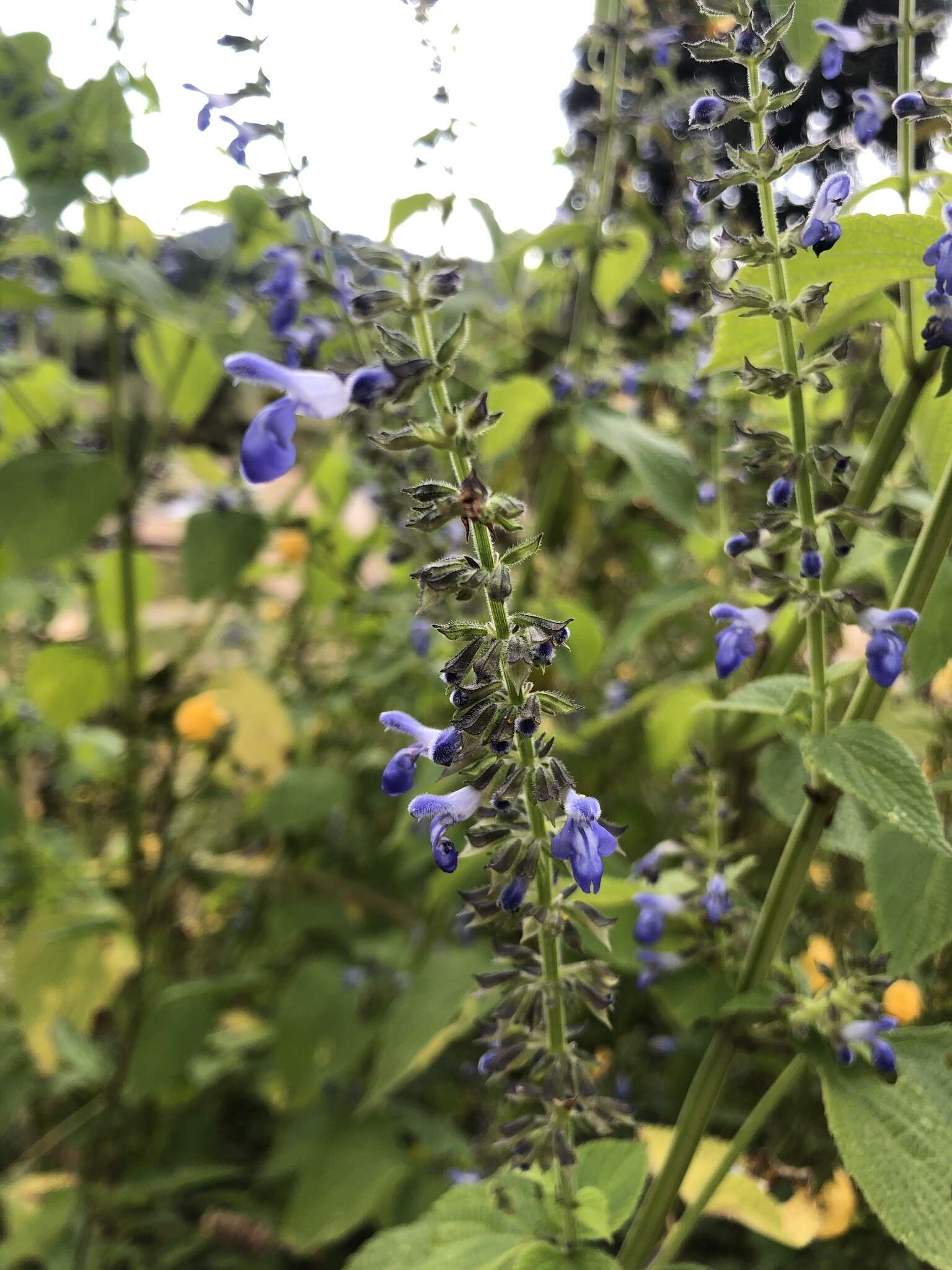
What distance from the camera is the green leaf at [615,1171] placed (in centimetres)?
90

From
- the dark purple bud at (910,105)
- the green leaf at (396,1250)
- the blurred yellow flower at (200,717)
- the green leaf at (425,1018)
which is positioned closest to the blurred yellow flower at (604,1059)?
the green leaf at (425,1018)

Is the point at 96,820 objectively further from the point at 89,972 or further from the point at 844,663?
the point at 844,663

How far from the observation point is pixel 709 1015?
107 centimetres

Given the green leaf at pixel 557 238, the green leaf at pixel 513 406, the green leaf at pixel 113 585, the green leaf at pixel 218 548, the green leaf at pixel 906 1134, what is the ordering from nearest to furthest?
the green leaf at pixel 906 1134 → the green leaf at pixel 513 406 → the green leaf at pixel 557 238 → the green leaf at pixel 218 548 → the green leaf at pixel 113 585

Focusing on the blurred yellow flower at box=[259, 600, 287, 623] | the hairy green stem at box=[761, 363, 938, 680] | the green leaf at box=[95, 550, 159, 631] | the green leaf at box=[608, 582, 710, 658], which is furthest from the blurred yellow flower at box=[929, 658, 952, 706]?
the blurred yellow flower at box=[259, 600, 287, 623]

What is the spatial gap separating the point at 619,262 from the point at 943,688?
1148mm

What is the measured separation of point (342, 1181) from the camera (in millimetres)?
1669

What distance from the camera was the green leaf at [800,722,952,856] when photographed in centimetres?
71

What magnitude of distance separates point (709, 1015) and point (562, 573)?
59.8 inches

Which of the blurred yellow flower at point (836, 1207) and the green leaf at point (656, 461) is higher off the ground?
the green leaf at point (656, 461)

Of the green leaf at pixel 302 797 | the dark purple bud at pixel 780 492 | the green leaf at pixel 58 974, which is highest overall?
the dark purple bud at pixel 780 492

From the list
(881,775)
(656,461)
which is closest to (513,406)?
(656,461)

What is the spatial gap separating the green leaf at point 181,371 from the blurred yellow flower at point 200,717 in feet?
2.06

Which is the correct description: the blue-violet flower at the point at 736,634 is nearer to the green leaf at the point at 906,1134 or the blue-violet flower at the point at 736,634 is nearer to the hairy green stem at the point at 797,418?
the hairy green stem at the point at 797,418
